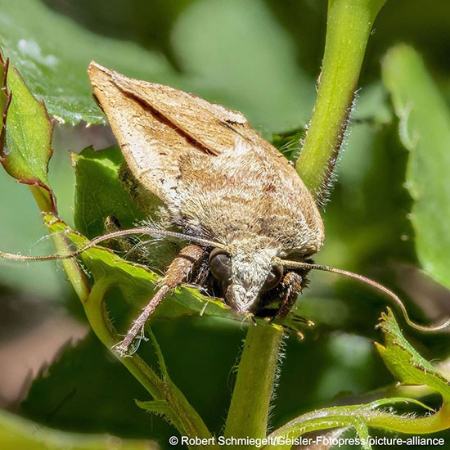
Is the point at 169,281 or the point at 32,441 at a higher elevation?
the point at 169,281

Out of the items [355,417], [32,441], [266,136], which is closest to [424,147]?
[266,136]

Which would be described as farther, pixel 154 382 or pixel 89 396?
pixel 89 396

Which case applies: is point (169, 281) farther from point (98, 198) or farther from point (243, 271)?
point (98, 198)

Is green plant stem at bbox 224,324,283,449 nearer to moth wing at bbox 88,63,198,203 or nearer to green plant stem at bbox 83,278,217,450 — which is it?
green plant stem at bbox 83,278,217,450

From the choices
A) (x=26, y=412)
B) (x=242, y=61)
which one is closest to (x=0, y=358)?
(x=26, y=412)

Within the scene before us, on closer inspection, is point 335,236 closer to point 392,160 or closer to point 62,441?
point 392,160

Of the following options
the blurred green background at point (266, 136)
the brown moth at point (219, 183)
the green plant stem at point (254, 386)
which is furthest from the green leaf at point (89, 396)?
the brown moth at point (219, 183)
